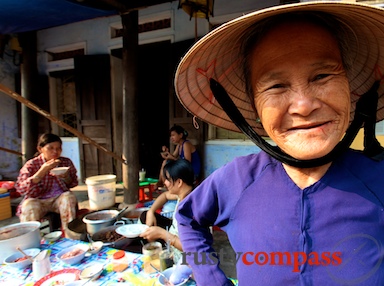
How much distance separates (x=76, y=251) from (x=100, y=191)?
8.54ft

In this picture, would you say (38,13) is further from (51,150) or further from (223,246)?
(223,246)

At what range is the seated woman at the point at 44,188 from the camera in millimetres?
3580

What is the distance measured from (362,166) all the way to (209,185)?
0.60 meters

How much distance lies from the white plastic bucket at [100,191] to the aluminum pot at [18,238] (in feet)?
6.98

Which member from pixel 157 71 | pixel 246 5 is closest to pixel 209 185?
pixel 246 5

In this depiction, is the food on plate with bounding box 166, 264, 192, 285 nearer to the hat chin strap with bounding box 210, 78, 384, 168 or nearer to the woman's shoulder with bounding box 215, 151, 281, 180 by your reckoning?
the woman's shoulder with bounding box 215, 151, 281, 180

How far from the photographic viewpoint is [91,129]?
7.05 meters

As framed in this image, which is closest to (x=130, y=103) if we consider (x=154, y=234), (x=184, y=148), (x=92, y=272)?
(x=184, y=148)

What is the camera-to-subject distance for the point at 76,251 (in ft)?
6.73

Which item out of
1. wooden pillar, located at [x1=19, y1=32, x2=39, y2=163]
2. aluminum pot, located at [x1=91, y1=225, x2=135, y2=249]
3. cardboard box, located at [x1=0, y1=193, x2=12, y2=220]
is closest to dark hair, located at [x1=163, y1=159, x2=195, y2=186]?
aluminum pot, located at [x1=91, y1=225, x2=135, y2=249]

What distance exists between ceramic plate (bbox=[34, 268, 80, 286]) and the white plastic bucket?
9.22 ft

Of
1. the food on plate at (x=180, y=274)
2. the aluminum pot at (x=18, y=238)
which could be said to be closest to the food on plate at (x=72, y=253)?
the aluminum pot at (x=18, y=238)

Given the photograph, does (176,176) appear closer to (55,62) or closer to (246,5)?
(246,5)

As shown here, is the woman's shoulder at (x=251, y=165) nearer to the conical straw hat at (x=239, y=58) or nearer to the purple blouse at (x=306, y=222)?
the purple blouse at (x=306, y=222)
